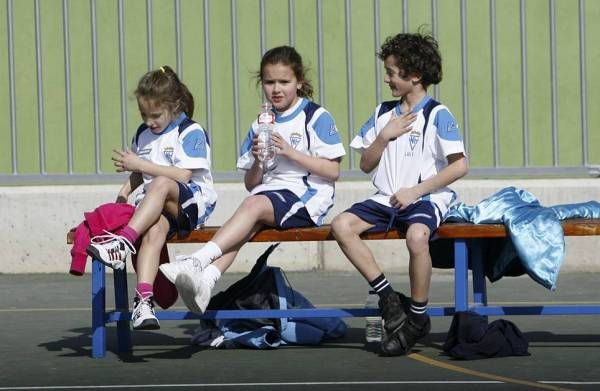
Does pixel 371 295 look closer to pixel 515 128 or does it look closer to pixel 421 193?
pixel 421 193

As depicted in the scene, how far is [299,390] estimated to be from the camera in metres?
7.49

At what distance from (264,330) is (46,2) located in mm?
6028

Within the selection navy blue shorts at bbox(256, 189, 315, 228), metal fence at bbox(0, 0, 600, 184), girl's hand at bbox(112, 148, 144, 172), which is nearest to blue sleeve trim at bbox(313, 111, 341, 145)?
navy blue shorts at bbox(256, 189, 315, 228)

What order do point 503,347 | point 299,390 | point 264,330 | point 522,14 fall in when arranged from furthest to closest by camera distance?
point 522,14
point 264,330
point 503,347
point 299,390

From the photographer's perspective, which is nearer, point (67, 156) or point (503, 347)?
point (503, 347)

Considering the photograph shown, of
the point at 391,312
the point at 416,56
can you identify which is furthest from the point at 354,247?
the point at 416,56

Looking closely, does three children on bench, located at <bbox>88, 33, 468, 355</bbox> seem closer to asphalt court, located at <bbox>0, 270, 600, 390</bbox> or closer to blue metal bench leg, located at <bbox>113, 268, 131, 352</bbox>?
asphalt court, located at <bbox>0, 270, 600, 390</bbox>

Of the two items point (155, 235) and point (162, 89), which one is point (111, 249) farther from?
point (162, 89)

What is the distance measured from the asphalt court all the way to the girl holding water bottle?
60 centimetres

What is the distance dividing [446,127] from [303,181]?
2.77 feet

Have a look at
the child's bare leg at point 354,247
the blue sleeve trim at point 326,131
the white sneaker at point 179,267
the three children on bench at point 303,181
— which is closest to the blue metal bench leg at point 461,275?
the three children on bench at point 303,181

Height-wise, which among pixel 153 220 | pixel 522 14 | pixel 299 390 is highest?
pixel 522 14

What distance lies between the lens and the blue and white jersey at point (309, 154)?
29.2 ft

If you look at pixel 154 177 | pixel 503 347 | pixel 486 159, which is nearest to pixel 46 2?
pixel 486 159
